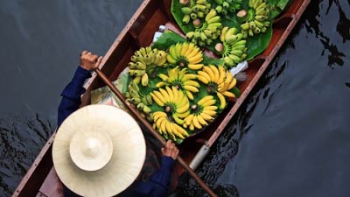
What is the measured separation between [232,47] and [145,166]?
2.13m

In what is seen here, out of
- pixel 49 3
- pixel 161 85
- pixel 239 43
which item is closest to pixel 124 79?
pixel 161 85

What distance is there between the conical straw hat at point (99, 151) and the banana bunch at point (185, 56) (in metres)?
1.98

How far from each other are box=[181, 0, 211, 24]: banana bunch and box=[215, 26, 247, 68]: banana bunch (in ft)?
1.17

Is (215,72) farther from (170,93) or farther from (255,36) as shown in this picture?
(255,36)

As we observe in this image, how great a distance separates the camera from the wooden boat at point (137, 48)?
653 cm

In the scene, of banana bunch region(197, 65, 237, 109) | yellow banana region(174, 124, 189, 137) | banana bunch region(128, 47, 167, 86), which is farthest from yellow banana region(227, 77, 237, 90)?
banana bunch region(128, 47, 167, 86)

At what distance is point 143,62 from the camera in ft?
23.1

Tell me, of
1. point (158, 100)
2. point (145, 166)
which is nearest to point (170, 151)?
point (145, 166)

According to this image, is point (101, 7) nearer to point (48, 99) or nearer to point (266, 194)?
point (48, 99)

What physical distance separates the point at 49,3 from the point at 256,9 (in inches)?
126

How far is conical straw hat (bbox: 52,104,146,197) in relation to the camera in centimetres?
525

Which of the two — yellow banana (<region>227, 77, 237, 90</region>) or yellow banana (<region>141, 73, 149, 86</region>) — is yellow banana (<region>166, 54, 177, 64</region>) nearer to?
yellow banana (<region>141, 73, 149, 86</region>)

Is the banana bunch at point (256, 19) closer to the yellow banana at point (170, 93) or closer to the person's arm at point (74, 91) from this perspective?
the yellow banana at point (170, 93)

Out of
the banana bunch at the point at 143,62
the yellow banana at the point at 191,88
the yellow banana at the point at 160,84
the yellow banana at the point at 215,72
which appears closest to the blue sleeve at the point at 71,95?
the banana bunch at the point at 143,62
